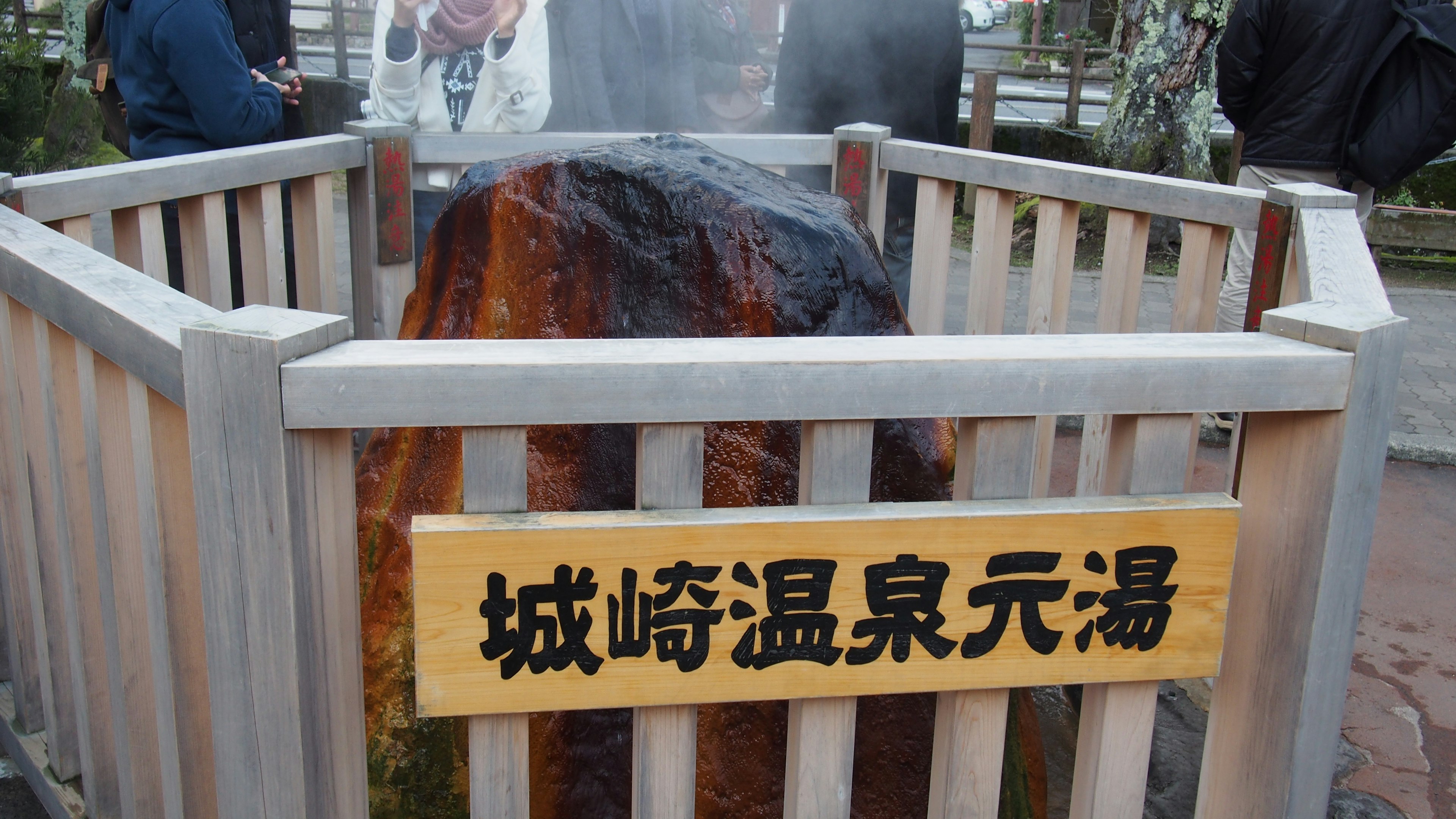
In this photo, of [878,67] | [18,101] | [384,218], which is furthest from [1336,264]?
[18,101]

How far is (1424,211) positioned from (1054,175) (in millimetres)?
6778

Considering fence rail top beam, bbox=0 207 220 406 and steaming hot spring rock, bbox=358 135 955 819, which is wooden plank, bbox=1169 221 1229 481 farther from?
fence rail top beam, bbox=0 207 220 406

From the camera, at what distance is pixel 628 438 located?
2295 millimetres

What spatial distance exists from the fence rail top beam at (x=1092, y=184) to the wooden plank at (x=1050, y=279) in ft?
0.19

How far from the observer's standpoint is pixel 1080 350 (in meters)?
1.55

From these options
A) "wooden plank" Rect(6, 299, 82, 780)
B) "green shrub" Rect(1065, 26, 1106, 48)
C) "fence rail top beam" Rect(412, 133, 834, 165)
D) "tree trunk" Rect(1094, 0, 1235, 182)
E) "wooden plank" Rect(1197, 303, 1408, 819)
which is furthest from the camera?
"green shrub" Rect(1065, 26, 1106, 48)

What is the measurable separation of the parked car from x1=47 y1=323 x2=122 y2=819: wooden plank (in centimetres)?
2891

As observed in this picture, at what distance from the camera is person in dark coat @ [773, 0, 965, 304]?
206 inches

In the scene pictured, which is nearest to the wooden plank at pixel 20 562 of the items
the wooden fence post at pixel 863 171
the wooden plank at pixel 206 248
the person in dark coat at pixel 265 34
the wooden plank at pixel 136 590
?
the wooden plank at pixel 136 590

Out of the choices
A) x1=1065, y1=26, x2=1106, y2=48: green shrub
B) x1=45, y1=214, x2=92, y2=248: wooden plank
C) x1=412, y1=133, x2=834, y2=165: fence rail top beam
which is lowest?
x1=45, y1=214, x2=92, y2=248: wooden plank

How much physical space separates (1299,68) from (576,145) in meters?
3.01

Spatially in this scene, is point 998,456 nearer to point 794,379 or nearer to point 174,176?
point 794,379

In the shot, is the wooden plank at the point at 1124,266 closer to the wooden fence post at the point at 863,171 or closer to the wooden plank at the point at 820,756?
the wooden fence post at the point at 863,171

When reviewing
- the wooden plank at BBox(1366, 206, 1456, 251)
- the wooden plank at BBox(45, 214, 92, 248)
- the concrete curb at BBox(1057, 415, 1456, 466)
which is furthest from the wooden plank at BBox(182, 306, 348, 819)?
the wooden plank at BBox(1366, 206, 1456, 251)
